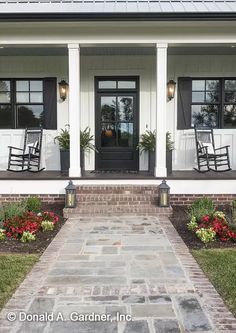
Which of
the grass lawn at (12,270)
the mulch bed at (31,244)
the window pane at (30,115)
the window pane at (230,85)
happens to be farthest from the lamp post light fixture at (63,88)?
the grass lawn at (12,270)

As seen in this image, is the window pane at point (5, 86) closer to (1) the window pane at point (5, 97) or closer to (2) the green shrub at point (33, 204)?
(1) the window pane at point (5, 97)

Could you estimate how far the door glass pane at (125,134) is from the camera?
30.6 ft

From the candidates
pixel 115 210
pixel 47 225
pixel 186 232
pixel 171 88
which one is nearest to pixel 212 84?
pixel 171 88

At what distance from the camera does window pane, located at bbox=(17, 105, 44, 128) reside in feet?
30.4

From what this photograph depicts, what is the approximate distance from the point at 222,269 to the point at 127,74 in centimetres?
610

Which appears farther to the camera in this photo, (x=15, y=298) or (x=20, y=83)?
(x=20, y=83)

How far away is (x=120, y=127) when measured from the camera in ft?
30.6

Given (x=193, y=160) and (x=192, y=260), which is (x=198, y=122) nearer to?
(x=193, y=160)

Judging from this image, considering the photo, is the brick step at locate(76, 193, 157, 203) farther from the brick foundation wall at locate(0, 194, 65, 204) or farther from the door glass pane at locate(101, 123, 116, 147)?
the door glass pane at locate(101, 123, 116, 147)

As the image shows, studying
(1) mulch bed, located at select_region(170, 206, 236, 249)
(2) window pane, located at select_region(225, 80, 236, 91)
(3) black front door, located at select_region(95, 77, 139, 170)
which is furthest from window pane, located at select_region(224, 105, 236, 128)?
(1) mulch bed, located at select_region(170, 206, 236, 249)

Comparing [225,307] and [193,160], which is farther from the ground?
[193,160]

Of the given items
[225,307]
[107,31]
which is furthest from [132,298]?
[107,31]

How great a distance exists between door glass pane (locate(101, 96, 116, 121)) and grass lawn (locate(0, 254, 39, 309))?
5283mm

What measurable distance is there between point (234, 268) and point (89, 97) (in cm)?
614
